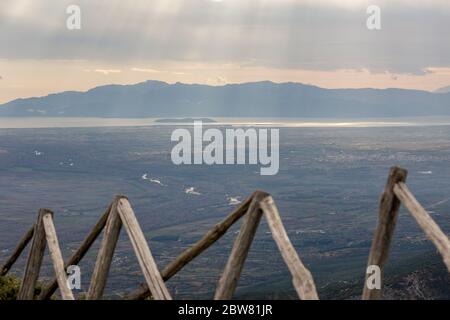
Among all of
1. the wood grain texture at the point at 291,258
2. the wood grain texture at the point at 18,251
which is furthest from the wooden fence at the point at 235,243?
the wood grain texture at the point at 18,251

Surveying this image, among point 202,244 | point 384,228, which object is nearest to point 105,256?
point 202,244

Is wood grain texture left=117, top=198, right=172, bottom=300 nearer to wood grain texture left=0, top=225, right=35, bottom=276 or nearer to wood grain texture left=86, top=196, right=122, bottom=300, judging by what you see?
wood grain texture left=86, top=196, right=122, bottom=300

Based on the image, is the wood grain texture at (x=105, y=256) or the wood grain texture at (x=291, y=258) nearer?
the wood grain texture at (x=291, y=258)

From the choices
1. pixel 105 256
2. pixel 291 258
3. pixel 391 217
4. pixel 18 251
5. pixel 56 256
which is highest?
pixel 391 217

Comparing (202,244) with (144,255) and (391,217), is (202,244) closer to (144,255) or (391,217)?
(144,255)

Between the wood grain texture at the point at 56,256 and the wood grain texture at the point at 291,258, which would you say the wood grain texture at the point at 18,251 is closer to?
the wood grain texture at the point at 56,256
